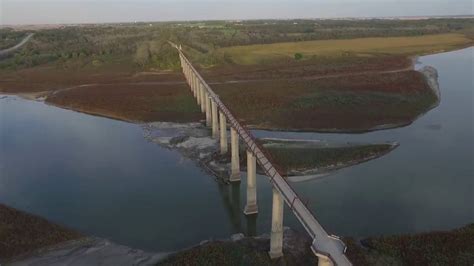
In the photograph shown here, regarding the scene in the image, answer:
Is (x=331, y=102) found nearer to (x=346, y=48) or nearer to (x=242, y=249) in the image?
(x=242, y=249)

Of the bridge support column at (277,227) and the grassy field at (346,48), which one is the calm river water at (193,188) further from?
the grassy field at (346,48)

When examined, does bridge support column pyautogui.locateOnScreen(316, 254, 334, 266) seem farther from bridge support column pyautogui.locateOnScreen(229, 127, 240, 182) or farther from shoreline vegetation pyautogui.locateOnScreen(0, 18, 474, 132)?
shoreline vegetation pyautogui.locateOnScreen(0, 18, 474, 132)

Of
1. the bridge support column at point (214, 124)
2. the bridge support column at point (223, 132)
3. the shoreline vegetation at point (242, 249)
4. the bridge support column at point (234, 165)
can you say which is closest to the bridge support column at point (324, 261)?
the shoreline vegetation at point (242, 249)

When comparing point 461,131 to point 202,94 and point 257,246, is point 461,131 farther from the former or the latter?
point 257,246

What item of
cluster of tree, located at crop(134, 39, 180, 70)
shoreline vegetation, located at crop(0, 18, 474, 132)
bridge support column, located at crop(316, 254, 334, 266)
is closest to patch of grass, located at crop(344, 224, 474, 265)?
bridge support column, located at crop(316, 254, 334, 266)

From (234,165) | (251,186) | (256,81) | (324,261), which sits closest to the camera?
(324,261)

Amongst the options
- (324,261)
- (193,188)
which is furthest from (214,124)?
(324,261)
